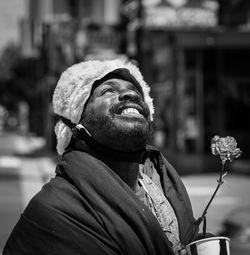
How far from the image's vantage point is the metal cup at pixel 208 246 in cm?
194

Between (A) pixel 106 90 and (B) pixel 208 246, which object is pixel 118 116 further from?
(B) pixel 208 246

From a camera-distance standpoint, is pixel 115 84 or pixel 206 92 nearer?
pixel 115 84

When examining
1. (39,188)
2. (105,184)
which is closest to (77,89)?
(105,184)

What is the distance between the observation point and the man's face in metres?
1.96

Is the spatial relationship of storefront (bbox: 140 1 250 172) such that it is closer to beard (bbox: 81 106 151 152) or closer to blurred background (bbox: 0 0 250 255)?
blurred background (bbox: 0 0 250 255)

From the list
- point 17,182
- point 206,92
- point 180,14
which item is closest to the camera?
point 17,182

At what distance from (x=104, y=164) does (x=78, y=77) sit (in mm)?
330

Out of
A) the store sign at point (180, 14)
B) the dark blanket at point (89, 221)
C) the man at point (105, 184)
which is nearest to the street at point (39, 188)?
the store sign at point (180, 14)

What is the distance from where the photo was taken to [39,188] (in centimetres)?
1445

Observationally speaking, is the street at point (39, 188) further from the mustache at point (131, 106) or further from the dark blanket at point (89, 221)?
the dark blanket at point (89, 221)

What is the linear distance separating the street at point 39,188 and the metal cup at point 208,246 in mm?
4635

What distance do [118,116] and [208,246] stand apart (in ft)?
1.54

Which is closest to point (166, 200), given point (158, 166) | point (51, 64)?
point (158, 166)

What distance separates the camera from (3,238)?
846 centimetres
